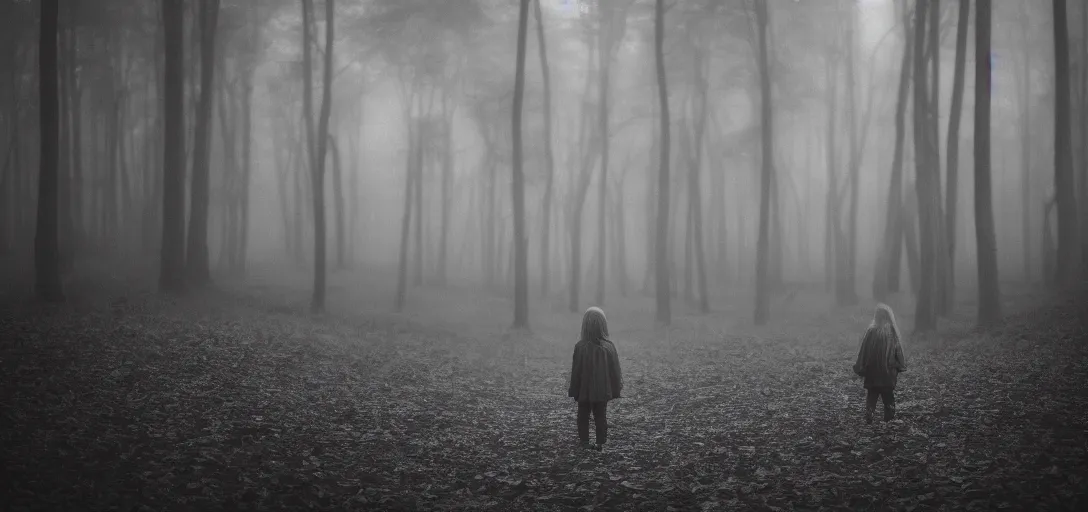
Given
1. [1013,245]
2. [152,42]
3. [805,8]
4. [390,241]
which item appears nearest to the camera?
[805,8]

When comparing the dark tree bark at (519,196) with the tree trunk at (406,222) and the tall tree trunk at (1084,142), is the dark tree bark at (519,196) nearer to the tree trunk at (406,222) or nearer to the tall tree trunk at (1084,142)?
the tree trunk at (406,222)

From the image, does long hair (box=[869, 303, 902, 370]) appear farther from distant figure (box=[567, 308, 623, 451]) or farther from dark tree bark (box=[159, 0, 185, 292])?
dark tree bark (box=[159, 0, 185, 292])

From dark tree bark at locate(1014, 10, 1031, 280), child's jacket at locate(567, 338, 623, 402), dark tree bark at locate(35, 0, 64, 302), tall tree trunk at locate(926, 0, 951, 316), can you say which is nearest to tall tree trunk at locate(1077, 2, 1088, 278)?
dark tree bark at locate(1014, 10, 1031, 280)

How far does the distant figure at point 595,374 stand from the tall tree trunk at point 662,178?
12.6 meters

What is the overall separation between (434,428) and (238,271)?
22780mm

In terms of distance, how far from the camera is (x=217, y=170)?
36.4 m

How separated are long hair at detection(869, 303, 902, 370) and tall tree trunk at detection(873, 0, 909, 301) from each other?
1221 cm

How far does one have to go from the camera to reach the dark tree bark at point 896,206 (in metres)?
17.4

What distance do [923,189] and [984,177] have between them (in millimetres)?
1385

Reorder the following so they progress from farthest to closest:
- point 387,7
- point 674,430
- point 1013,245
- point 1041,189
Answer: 1. point 1013,245
2. point 1041,189
3. point 387,7
4. point 674,430

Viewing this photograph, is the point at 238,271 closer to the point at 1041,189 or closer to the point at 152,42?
the point at 152,42

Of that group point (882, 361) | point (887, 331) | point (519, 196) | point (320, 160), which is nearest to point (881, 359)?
point (882, 361)

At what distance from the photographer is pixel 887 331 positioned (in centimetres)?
777

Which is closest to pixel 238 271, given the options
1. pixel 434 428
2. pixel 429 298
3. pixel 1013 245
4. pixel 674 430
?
pixel 429 298
